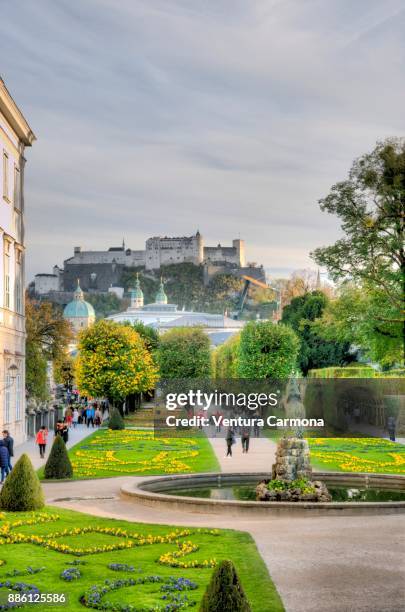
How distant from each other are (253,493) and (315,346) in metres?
60.6

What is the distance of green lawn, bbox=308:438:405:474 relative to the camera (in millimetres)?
34944

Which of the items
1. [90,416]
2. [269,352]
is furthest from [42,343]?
[269,352]

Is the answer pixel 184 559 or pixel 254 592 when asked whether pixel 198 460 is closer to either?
pixel 184 559

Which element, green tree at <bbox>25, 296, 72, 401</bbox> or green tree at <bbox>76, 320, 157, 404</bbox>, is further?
green tree at <bbox>76, 320, 157, 404</bbox>

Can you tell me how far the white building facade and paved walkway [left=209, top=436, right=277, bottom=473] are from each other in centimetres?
911

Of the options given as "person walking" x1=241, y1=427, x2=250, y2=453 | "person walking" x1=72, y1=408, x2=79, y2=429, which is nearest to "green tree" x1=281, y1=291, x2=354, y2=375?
"person walking" x1=72, y1=408, x2=79, y2=429

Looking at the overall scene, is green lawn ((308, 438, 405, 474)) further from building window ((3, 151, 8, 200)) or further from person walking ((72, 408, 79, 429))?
person walking ((72, 408, 79, 429))

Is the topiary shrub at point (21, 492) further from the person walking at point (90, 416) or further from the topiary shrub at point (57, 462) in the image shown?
the person walking at point (90, 416)

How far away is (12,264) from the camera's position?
4381cm

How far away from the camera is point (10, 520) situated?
20.4 m

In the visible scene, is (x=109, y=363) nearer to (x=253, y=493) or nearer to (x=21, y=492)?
(x=253, y=493)

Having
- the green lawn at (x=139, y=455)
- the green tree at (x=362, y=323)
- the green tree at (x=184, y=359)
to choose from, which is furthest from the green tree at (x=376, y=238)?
the green tree at (x=184, y=359)

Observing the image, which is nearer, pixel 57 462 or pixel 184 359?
pixel 57 462

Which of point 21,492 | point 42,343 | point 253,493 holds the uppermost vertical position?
point 42,343
